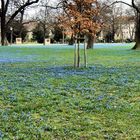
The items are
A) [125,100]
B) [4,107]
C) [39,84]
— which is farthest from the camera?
[39,84]

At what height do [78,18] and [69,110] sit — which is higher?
[78,18]

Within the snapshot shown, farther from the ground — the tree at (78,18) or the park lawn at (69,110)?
Result: the tree at (78,18)

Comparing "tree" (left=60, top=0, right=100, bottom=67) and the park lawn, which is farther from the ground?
"tree" (left=60, top=0, right=100, bottom=67)

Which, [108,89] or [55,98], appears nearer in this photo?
[55,98]

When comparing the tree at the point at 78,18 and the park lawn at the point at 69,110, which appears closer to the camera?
the park lawn at the point at 69,110

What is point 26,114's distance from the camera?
7500 mm

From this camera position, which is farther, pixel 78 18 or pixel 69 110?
pixel 78 18

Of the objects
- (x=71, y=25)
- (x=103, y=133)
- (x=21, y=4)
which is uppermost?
(x=21, y=4)

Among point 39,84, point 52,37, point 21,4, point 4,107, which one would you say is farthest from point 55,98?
point 52,37

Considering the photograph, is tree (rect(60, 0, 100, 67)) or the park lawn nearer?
the park lawn

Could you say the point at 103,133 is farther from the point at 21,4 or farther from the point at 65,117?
the point at 21,4

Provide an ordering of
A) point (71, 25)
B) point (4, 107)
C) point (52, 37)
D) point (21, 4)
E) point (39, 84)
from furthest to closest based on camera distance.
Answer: point (52, 37) → point (21, 4) → point (71, 25) → point (39, 84) → point (4, 107)

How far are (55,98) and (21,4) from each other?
49.8 metres

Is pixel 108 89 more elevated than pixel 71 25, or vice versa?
pixel 71 25
